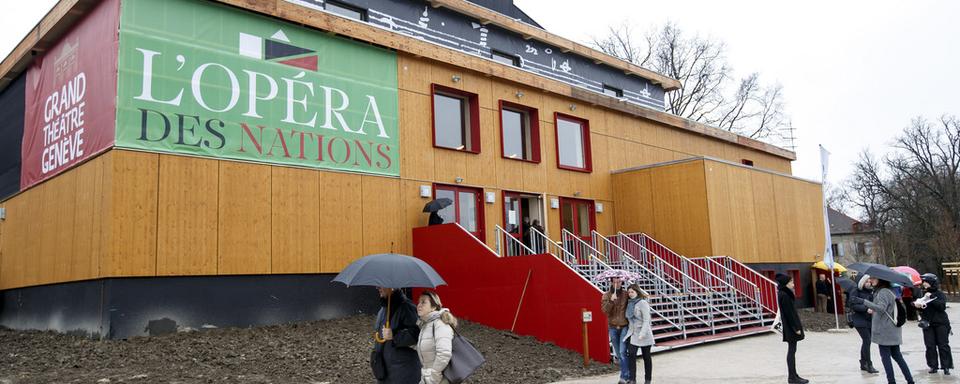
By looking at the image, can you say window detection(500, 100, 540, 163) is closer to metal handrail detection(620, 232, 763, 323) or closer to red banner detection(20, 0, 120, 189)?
metal handrail detection(620, 232, 763, 323)

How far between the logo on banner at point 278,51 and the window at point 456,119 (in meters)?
3.49

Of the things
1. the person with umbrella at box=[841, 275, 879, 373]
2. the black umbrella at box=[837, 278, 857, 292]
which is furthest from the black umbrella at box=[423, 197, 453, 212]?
the person with umbrella at box=[841, 275, 879, 373]

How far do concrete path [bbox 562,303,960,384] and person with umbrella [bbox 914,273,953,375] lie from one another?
220 mm

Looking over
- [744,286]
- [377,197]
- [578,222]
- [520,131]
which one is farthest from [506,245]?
[744,286]

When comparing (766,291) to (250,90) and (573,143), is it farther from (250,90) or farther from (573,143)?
(250,90)

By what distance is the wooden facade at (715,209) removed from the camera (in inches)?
781

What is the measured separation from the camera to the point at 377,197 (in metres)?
15.8

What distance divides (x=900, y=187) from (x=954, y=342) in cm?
4137

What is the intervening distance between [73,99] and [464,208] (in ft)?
29.3

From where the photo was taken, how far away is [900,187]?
167 ft

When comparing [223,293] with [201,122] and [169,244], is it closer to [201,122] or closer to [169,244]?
[169,244]

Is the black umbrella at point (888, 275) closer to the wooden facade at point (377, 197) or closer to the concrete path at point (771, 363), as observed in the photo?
the concrete path at point (771, 363)

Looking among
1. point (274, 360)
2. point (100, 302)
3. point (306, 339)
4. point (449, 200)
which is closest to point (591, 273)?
point (449, 200)

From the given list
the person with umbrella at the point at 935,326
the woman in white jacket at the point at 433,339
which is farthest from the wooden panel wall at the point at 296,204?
the person with umbrella at the point at 935,326
